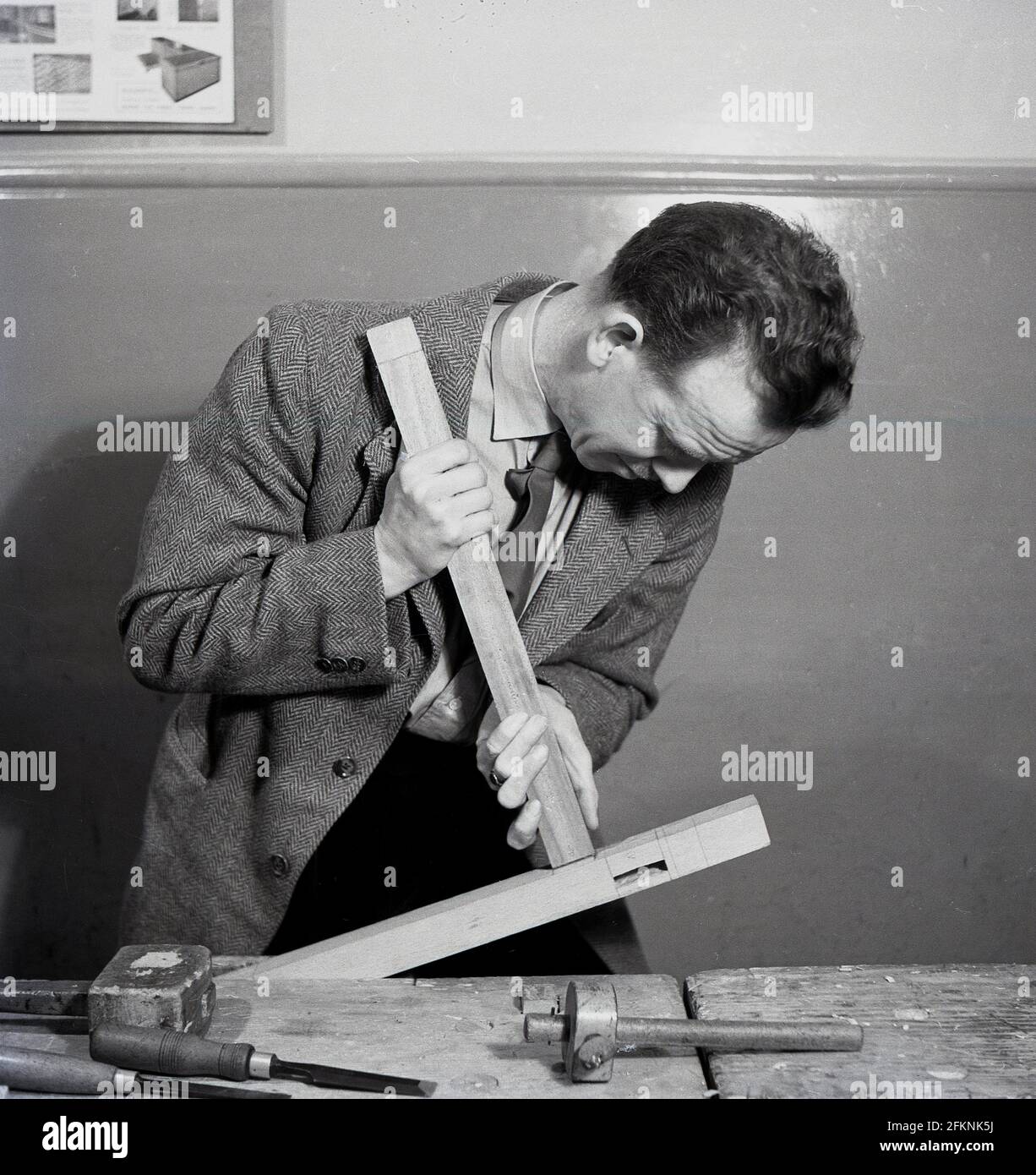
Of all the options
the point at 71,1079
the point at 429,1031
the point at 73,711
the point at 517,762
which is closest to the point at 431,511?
the point at 517,762

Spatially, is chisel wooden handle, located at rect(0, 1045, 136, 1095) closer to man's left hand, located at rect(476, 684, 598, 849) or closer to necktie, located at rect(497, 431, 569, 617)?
man's left hand, located at rect(476, 684, 598, 849)

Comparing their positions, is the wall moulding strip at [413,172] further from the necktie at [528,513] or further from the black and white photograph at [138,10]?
the necktie at [528,513]

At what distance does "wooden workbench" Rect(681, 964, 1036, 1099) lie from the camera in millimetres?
1087

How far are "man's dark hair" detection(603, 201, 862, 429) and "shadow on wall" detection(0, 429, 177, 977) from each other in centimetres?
145

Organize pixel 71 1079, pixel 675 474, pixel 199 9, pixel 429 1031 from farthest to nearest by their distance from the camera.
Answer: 1. pixel 199 9
2. pixel 675 474
3. pixel 429 1031
4. pixel 71 1079

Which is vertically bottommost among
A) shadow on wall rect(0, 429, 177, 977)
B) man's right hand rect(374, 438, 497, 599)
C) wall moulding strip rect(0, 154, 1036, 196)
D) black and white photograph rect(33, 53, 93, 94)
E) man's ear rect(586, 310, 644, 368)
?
shadow on wall rect(0, 429, 177, 977)

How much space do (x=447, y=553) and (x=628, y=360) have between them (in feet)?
1.06

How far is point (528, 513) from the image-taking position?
5.59 ft

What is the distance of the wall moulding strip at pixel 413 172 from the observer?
242 centimetres

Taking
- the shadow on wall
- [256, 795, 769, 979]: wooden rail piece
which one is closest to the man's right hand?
[256, 795, 769, 979]: wooden rail piece

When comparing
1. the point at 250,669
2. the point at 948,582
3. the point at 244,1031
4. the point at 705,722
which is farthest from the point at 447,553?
the point at 948,582

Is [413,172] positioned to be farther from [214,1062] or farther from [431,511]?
[214,1062]

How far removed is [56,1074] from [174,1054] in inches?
3.9
